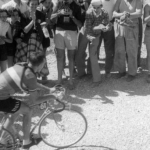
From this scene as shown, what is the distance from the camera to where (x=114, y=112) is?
20.0ft

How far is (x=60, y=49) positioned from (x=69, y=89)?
92 cm

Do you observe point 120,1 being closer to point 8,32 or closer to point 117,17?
Answer: point 117,17

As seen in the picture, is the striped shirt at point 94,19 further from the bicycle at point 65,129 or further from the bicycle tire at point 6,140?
the bicycle tire at point 6,140

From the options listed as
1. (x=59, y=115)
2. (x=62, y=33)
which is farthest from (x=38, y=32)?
(x=59, y=115)

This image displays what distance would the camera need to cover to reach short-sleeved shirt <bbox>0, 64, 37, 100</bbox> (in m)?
4.27

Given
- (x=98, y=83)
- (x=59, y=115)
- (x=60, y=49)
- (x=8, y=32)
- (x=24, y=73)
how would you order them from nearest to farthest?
1. (x=24, y=73)
2. (x=59, y=115)
3. (x=8, y=32)
4. (x=60, y=49)
5. (x=98, y=83)

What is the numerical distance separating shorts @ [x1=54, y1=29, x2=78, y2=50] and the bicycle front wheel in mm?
1864

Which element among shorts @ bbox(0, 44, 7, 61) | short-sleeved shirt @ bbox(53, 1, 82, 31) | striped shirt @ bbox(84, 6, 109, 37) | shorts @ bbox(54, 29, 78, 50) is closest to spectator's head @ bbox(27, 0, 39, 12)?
short-sleeved shirt @ bbox(53, 1, 82, 31)

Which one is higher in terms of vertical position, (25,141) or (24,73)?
(24,73)

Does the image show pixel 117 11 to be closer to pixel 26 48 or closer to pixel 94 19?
pixel 94 19

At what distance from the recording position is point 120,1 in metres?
6.72

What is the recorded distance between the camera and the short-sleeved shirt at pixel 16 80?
168 inches

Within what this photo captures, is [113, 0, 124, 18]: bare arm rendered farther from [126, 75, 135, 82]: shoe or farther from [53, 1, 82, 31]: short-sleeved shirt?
[126, 75, 135, 82]: shoe

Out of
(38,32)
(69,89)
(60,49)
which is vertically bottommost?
(69,89)
